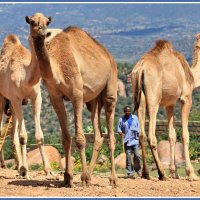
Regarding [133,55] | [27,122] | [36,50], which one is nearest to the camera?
[36,50]

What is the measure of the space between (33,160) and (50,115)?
25.9 m

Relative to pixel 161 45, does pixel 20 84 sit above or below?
below

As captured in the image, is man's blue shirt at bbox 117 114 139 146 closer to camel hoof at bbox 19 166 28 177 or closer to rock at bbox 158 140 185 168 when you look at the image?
camel hoof at bbox 19 166 28 177

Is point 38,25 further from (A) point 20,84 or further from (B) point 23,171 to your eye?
(B) point 23,171

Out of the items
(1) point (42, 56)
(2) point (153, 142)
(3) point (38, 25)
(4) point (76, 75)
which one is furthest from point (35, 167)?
(3) point (38, 25)

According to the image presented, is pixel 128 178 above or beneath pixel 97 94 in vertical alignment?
beneath

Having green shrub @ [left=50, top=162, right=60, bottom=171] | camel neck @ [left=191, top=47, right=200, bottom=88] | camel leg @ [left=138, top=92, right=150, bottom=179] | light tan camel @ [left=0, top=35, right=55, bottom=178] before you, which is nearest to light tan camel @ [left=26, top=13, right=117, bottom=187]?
light tan camel @ [left=0, top=35, right=55, bottom=178]

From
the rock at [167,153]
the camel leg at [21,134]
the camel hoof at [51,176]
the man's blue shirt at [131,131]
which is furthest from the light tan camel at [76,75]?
the rock at [167,153]

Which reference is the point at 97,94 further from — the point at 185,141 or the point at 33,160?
the point at 33,160

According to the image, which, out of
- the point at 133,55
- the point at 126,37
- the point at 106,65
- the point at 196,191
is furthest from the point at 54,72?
the point at 126,37

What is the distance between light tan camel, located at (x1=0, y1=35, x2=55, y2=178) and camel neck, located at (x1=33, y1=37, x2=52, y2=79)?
1.67 metres

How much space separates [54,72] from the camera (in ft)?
46.7

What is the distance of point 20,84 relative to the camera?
16.6 m

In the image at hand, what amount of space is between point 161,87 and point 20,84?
2787mm
